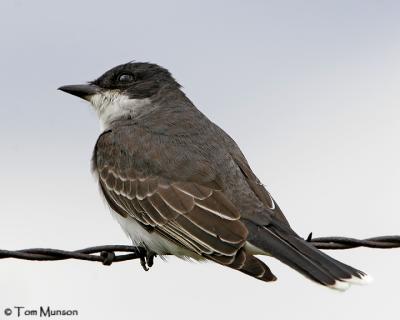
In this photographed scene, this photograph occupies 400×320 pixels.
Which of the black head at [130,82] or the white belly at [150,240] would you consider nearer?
the white belly at [150,240]

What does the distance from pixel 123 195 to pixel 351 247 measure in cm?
269

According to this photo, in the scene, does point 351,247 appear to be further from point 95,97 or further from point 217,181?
point 95,97

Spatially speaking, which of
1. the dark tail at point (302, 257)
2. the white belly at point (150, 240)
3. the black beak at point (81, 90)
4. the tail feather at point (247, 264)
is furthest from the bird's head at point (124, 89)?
the tail feather at point (247, 264)

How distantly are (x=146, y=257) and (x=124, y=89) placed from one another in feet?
8.45

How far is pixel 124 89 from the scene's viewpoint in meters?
10.5

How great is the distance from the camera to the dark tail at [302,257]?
7.21 metres

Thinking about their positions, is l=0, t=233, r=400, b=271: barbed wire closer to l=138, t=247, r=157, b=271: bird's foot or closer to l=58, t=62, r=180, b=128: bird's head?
l=138, t=247, r=157, b=271: bird's foot

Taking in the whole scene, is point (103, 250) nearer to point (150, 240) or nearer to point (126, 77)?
point (150, 240)

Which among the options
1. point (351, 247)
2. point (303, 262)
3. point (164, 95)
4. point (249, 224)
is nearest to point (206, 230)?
point (249, 224)

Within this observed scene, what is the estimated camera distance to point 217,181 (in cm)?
836

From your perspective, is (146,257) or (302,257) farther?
(146,257)

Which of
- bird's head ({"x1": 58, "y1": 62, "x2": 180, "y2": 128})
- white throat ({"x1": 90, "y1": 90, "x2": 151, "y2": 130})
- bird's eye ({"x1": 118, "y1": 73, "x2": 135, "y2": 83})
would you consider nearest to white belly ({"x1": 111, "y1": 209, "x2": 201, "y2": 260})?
white throat ({"x1": 90, "y1": 90, "x2": 151, "y2": 130})

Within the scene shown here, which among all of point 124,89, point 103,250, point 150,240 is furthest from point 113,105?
point 103,250

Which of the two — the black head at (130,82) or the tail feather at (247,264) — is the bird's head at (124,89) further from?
the tail feather at (247,264)
